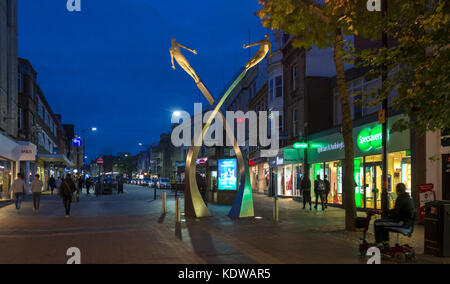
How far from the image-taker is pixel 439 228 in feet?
30.5

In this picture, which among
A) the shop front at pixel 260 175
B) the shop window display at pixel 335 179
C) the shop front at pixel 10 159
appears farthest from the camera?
the shop front at pixel 260 175

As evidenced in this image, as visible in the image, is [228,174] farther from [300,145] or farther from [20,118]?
[20,118]

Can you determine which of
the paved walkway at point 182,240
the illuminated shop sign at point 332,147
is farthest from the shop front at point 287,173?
the paved walkway at point 182,240

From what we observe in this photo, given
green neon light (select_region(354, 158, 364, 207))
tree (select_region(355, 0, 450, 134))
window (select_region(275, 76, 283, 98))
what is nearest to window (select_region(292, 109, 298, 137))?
window (select_region(275, 76, 283, 98))

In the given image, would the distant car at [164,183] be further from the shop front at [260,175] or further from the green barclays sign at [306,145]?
the green barclays sign at [306,145]

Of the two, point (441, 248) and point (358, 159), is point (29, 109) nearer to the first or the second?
point (358, 159)

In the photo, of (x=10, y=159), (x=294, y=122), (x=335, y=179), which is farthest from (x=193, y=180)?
(x=10, y=159)

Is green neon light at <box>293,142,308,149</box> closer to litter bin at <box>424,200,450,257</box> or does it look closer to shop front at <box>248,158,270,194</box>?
shop front at <box>248,158,270,194</box>

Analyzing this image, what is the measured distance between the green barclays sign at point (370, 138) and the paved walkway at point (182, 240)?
455cm

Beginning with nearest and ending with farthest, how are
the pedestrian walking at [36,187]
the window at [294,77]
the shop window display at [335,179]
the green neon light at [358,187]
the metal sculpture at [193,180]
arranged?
the metal sculpture at [193,180] < the pedestrian walking at [36,187] < the green neon light at [358,187] < the shop window display at [335,179] < the window at [294,77]

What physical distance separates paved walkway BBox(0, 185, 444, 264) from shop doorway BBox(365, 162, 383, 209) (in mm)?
4033

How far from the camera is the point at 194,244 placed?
11.2m

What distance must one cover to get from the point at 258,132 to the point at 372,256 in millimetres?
35476

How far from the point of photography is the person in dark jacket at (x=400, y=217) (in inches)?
360
